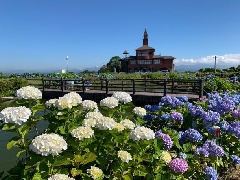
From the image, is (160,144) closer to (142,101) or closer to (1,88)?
(142,101)

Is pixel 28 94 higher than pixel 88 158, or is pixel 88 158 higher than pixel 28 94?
pixel 28 94

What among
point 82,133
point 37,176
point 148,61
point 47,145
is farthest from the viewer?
point 148,61

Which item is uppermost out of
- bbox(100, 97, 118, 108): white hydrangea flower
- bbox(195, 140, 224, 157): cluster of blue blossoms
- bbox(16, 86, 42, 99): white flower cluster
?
bbox(16, 86, 42, 99): white flower cluster

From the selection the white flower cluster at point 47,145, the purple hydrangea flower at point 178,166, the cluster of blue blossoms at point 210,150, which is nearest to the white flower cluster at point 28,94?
the white flower cluster at point 47,145

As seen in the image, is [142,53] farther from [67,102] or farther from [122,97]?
[67,102]

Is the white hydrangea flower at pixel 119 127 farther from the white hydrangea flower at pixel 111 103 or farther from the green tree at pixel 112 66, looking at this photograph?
the green tree at pixel 112 66

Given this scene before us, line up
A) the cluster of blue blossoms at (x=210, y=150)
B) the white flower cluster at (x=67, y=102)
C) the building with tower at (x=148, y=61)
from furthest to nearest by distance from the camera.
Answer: the building with tower at (x=148, y=61) → the cluster of blue blossoms at (x=210, y=150) → the white flower cluster at (x=67, y=102)

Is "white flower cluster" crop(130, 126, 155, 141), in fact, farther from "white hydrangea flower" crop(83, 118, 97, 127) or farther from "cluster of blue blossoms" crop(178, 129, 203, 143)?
"cluster of blue blossoms" crop(178, 129, 203, 143)

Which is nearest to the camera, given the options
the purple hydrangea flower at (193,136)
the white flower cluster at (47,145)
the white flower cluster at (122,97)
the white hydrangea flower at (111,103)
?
the white flower cluster at (47,145)

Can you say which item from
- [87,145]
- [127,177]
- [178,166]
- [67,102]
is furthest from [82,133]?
[178,166]

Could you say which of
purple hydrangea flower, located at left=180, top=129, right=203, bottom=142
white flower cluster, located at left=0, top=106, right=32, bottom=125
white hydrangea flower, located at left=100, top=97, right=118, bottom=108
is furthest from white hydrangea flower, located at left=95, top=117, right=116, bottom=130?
purple hydrangea flower, located at left=180, top=129, right=203, bottom=142

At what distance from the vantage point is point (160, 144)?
125 inches

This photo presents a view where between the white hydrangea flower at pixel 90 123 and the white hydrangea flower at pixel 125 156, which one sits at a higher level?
the white hydrangea flower at pixel 90 123

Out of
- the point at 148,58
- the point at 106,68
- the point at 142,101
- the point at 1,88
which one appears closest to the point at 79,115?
the point at 142,101
